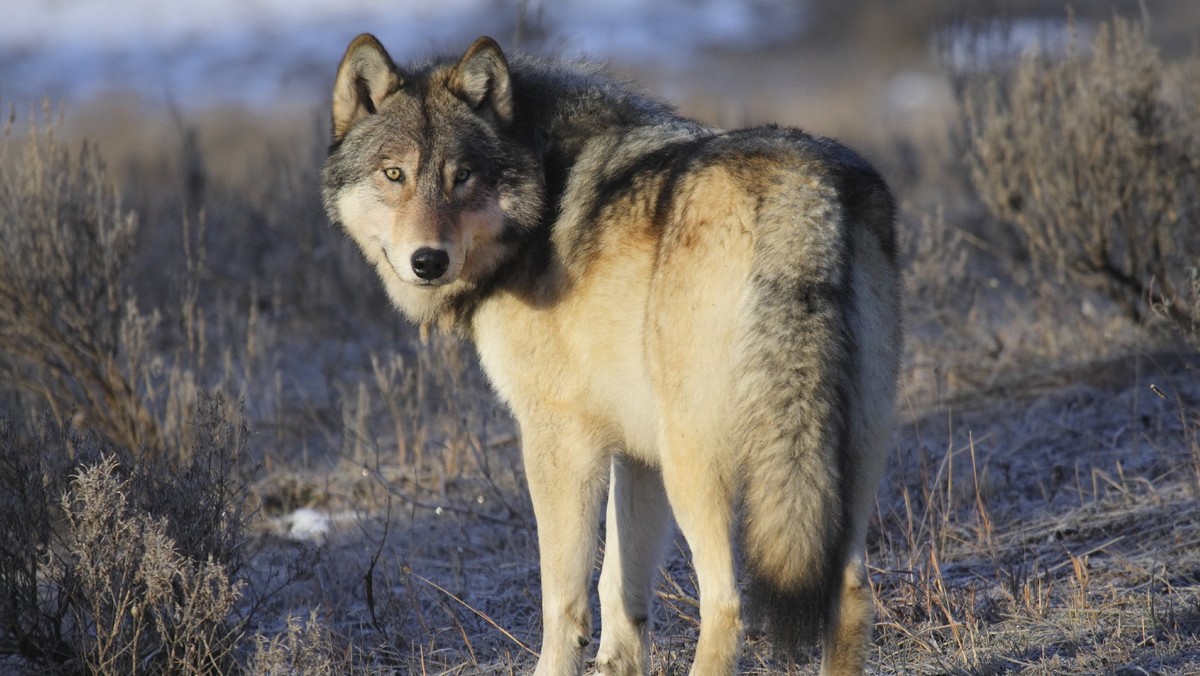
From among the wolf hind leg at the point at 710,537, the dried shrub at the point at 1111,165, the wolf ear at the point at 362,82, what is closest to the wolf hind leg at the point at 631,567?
the wolf hind leg at the point at 710,537

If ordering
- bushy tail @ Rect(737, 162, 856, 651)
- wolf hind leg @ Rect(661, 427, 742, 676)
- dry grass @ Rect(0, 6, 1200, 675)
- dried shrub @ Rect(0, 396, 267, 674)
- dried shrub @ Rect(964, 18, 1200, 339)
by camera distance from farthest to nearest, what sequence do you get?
dried shrub @ Rect(964, 18, 1200, 339), dry grass @ Rect(0, 6, 1200, 675), dried shrub @ Rect(0, 396, 267, 674), wolf hind leg @ Rect(661, 427, 742, 676), bushy tail @ Rect(737, 162, 856, 651)

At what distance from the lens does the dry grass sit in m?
3.67

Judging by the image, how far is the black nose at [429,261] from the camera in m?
3.47

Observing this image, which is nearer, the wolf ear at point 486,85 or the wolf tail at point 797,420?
the wolf tail at point 797,420

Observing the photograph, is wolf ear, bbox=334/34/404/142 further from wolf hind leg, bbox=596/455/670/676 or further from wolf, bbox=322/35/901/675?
wolf hind leg, bbox=596/455/670/676

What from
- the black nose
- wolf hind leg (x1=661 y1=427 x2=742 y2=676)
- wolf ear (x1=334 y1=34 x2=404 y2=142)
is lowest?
wolf hind leg (x1=661 y1=427 x2=742 y2=676)

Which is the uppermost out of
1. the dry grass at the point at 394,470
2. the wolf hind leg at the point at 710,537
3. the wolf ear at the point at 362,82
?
the wolf ear at the point at 362,82

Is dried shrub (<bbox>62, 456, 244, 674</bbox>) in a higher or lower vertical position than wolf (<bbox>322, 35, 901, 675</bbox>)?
lower

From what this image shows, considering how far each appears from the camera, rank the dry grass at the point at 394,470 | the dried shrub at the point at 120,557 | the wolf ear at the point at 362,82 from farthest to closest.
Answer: the wolf ear at the point at 362,82 < the dry grass at the point at 394,470 < the dried shrub at the point at 120,557

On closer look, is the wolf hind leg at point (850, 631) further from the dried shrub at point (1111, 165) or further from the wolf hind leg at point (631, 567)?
the dried shrub at point (1111, 165)

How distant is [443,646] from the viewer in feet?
14.0

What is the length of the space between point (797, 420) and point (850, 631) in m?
0.63

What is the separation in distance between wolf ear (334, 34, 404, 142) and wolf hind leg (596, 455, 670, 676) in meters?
1.45

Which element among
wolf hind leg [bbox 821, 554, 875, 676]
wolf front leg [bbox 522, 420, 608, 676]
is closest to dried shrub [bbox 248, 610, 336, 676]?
wolf front leg [bbox 522, 420, 608, 676]
